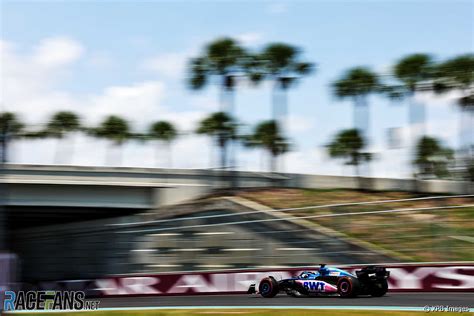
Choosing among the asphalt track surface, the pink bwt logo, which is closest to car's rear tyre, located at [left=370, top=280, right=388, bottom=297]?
the asphalt track surface

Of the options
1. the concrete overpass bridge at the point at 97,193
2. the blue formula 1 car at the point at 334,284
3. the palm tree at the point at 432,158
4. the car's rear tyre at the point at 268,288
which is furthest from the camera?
the palm tree at the point at 432,158

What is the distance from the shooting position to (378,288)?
1803 cm

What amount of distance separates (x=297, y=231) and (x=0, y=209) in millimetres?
13158

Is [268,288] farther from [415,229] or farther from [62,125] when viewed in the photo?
[62,125]

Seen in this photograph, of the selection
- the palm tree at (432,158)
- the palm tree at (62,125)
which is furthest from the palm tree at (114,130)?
the palm tree at (432,158)

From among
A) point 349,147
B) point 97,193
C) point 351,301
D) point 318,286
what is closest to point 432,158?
point 349,147

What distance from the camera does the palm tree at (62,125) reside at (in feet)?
200

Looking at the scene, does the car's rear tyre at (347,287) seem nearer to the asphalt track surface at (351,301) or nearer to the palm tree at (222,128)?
the asphalt track surface at (351,301)

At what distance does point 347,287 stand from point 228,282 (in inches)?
272

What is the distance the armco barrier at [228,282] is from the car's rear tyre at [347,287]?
3.62 meters

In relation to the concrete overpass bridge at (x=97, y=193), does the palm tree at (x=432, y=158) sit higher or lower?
higher

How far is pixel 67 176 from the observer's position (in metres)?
39.2

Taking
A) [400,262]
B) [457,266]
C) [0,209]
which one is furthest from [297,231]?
[0,209]

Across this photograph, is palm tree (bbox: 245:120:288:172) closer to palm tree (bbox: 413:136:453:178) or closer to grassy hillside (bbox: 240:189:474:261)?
palm tree (bbox: 413:136:453:178)
